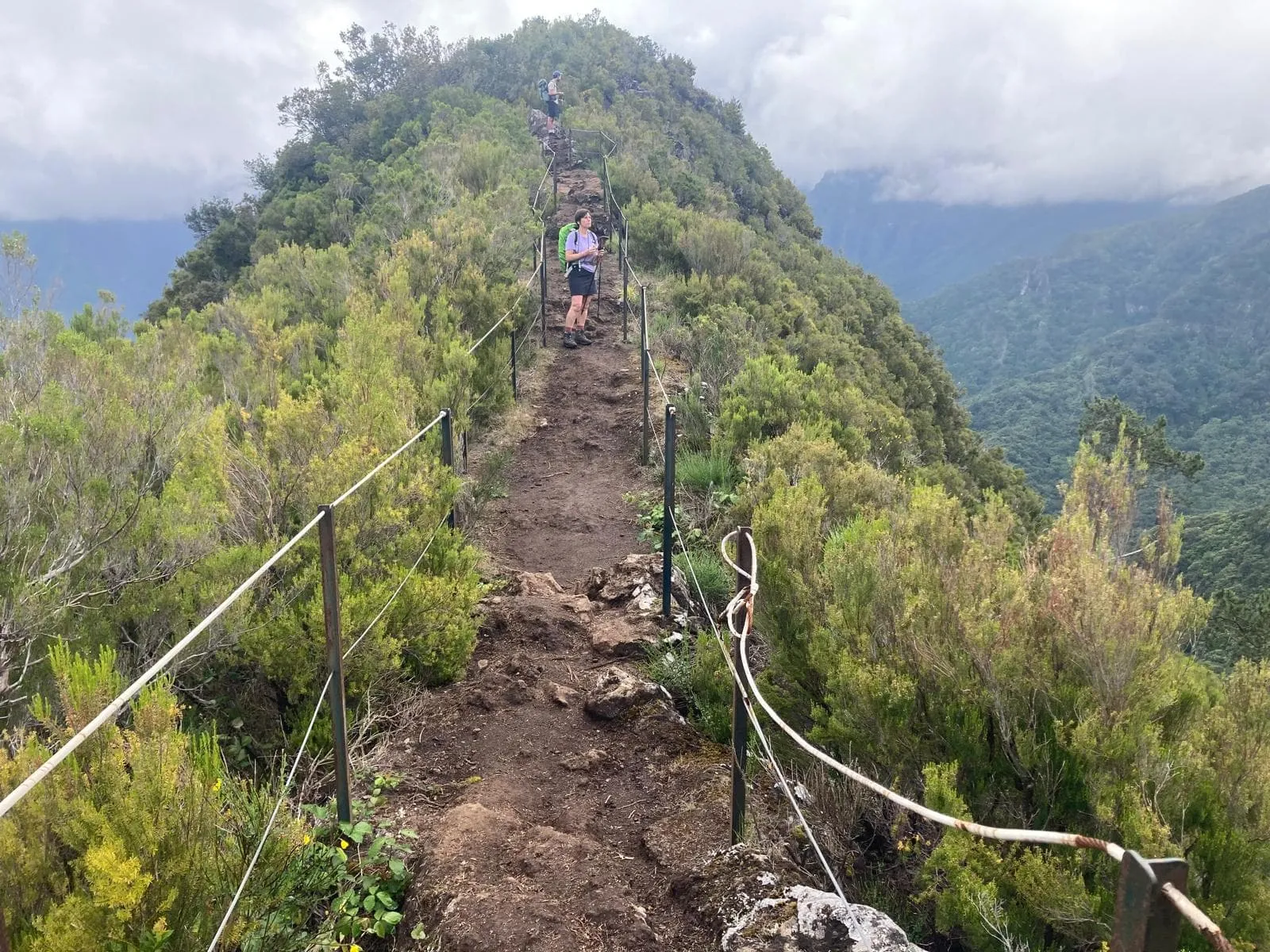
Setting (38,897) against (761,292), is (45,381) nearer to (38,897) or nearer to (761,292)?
(38,897)

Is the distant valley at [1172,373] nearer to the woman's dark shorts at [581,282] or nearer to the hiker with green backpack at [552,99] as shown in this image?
the woman's dark shorts at [581,282]

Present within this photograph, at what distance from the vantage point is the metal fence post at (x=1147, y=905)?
3.64ft

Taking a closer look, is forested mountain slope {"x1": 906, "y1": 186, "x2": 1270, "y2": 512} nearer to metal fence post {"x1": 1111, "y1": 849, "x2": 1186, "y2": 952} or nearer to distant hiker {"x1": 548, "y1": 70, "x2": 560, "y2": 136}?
distant hiker {"x1": 548, "y1": 70, "x2": 560, "y2": 136}

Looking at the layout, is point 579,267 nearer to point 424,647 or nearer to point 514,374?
point 514,374

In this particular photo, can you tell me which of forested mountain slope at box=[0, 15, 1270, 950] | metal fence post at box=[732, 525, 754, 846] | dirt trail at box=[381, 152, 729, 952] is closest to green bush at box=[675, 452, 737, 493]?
forested mountain slope at box=[0, 15, 1270, 950]

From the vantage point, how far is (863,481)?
5.60m

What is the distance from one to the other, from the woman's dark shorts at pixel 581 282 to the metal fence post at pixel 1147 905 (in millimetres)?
11025

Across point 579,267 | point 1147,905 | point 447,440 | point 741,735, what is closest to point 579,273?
point 579,267

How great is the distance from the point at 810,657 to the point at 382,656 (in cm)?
208

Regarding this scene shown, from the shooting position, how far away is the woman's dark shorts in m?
11.6

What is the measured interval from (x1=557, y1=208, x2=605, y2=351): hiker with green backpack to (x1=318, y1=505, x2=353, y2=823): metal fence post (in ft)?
28.9

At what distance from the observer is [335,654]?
309 cm

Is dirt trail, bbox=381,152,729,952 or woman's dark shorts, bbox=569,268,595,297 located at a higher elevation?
woman's dark shorts, bbox=569,268,595,297

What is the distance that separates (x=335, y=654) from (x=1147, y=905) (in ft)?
8.85
